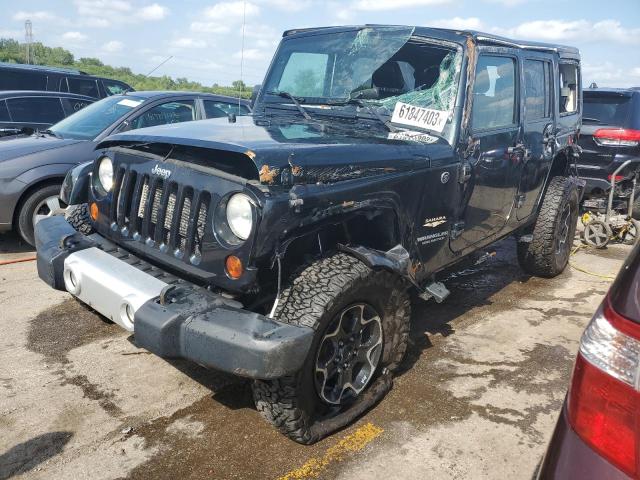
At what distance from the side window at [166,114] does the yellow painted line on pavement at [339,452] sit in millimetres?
4448

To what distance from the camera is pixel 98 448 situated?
2.64m

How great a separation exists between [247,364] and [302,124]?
1.78m

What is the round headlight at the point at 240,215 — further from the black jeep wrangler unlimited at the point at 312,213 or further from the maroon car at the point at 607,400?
the maroon car at the point at 607,400

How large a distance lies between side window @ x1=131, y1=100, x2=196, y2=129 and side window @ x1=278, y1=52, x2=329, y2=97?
8.09ft

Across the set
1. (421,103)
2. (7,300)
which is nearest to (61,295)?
(7,300)

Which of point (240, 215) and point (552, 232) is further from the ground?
point (240, 215)

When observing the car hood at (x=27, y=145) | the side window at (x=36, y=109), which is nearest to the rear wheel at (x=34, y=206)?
the car hood at (x=27, y=145)

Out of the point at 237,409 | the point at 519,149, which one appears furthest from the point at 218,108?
the point at 237,409

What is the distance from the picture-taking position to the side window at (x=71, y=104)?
24.3ft

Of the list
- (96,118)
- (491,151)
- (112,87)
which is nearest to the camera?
(491,151)

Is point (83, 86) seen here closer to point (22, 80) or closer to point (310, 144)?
point (22, 80)

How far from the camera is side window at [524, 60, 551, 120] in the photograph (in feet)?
14.5

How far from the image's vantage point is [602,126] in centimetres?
775

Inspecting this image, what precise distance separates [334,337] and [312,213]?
65 centimetres
